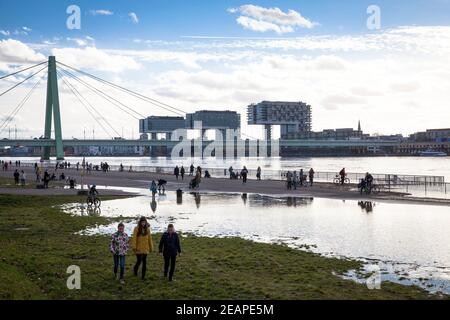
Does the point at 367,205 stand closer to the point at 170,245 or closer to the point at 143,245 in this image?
the point at 170,245

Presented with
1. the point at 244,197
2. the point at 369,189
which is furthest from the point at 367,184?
the point at 244,197

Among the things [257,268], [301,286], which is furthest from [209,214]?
[301,286]

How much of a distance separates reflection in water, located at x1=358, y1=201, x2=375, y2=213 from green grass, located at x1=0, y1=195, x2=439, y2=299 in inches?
474

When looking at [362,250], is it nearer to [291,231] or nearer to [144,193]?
[291,231]

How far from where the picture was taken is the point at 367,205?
29344 millimetres

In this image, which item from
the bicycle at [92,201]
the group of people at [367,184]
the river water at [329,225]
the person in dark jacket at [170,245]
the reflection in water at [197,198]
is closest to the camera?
the person in dark jacket at [170,245]

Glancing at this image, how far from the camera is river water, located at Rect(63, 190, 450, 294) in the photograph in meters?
14.4

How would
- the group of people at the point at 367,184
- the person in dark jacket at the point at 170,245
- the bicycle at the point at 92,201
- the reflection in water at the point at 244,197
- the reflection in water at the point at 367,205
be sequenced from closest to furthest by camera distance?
the person in dark jacket at the point at 170,245 < the reflection in water at the point at 367,205 < the bicycle at the point at 92,201 < the reflection in water at the point at 244,197 < the group of people at the point at 367,184

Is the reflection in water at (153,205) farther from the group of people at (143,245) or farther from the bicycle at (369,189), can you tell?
the bicycle at (369,189)

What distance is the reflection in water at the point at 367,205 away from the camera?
27.3m

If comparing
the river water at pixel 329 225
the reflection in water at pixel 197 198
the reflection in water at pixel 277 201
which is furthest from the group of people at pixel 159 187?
the reflection in water at pixel 277 201

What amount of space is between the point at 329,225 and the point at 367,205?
896 cm

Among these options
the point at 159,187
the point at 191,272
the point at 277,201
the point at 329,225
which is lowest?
the point at 191,272

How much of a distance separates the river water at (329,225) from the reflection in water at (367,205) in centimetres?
6
